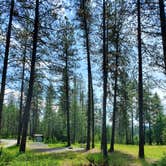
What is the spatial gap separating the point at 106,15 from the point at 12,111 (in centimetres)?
6045

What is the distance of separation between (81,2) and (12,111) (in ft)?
183

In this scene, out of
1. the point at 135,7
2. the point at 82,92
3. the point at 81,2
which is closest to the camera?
the point at 135,7

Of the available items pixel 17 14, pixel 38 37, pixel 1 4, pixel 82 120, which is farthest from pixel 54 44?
pixel 82 120

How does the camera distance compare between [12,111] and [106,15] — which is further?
[12,111]

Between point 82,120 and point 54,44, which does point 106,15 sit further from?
point 82,120

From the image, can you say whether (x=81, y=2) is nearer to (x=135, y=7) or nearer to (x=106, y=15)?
(x=106, y=15)

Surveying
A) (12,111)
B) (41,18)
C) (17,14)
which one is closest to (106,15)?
(41,18)

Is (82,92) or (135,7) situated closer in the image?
(135,7)

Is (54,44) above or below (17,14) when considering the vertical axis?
below

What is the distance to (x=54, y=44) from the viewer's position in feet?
48.3

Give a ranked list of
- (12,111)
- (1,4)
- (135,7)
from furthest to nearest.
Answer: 1. (12,111)
2. (1,4)
3. (135,7)

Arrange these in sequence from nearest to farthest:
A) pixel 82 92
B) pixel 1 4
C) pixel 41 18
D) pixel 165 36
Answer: pixel 165 36, pixel 1 4, pixel 41 18, pixel 82 92

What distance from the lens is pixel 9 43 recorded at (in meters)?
13.1

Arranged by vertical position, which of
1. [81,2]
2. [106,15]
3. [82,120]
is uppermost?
[81,2]
